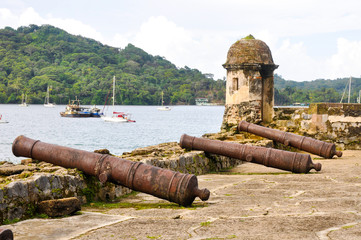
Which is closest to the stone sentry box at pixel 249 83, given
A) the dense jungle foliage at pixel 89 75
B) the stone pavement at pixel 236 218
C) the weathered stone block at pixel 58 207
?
the stone pavement at pixel 236 218

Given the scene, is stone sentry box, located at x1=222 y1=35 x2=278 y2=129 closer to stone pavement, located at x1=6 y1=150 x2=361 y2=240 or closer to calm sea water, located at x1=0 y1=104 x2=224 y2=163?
calm sea water, located at x1=0 y1=104 x2=224 y2=163

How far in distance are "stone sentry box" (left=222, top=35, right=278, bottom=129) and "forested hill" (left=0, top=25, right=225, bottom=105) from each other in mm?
96562

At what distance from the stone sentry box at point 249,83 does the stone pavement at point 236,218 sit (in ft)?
19.8

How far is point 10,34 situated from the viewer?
122 m

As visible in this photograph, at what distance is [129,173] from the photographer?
4879mm

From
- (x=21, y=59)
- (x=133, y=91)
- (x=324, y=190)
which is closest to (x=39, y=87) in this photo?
(x=21, y=59)

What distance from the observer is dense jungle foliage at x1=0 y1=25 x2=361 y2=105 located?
106 meters

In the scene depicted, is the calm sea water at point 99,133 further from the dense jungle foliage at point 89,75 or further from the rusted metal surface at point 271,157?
→ the dense jungle foliage at point 89,75

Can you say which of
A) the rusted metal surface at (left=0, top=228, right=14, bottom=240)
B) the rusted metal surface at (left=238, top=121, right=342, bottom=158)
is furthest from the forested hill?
the rusted metal surface at (left=0, top=228, right=14, bottom=240)

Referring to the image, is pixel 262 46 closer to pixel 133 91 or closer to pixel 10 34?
pixel 133 91

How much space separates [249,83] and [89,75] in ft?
338

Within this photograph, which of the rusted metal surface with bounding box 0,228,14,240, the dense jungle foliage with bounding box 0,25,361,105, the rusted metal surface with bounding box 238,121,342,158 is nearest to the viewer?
the rusted metal surface with bounding box 0,228,14,240

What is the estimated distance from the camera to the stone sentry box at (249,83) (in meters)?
12.1

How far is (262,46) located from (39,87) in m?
101
